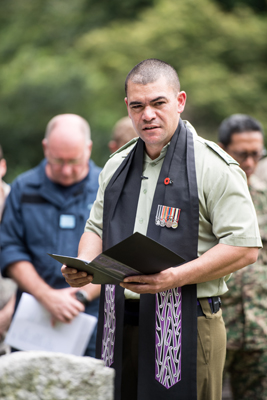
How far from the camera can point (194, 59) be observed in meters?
11.5

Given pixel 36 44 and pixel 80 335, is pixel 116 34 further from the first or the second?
pixel 80 335

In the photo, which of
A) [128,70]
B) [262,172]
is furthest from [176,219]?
[128,70]

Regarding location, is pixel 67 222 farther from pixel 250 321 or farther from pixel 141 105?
pixel 141 105

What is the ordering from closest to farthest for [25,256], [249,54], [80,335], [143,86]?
[143,86] → [80,335] → [25,256] → [249,54]

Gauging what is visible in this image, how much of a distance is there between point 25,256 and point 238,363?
1.58 m

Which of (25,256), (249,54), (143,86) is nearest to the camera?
(143,86)

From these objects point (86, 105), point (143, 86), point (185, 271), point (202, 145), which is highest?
point (86, 105)

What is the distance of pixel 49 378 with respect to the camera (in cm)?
155

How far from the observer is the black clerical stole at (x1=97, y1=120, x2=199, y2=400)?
2.14 m

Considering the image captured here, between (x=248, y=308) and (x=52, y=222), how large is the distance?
1.39m

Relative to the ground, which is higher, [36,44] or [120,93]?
[36,44]

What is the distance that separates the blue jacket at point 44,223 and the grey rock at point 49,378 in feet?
6.45

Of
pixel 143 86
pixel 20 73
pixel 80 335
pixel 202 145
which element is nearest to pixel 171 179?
pixel 202 145

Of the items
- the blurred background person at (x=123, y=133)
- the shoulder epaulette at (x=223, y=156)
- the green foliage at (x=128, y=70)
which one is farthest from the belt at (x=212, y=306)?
the green foliage at (x=128, y=70)
